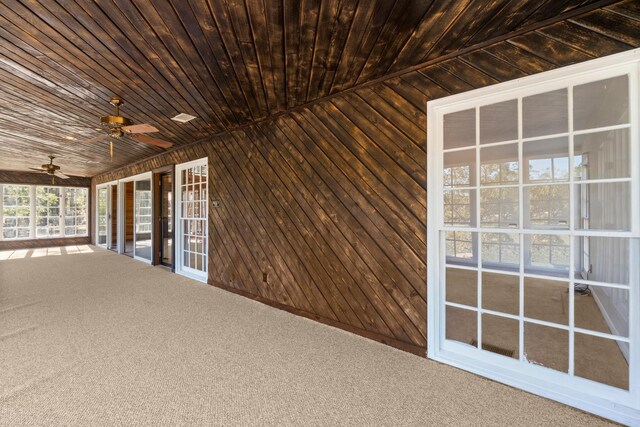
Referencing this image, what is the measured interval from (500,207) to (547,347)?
4659 millimetres

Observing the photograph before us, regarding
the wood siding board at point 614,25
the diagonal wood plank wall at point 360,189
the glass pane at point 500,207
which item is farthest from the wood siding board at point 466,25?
the glass pane at point 500,207

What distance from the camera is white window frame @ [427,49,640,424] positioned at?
A: 169 centimetres

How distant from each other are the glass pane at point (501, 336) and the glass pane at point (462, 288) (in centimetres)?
57

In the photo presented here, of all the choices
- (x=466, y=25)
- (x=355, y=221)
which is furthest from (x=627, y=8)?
(x=355, y=221)

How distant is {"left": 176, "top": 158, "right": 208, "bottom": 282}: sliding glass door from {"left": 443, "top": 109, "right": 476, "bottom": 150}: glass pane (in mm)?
4047

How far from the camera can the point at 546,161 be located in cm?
584

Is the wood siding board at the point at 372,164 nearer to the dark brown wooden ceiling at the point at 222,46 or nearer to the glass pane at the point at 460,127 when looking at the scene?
the dark brown wooden ceiling at the point at 222,46

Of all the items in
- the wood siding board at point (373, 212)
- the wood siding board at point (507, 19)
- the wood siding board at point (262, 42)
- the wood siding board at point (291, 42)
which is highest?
the wood siding board at point (291, 42)

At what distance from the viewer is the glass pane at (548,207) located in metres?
5.70

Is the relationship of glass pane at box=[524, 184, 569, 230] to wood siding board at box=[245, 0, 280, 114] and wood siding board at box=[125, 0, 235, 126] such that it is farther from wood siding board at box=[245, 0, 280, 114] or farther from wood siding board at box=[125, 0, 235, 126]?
wood siding board at box=[125, 0, 235, 126]

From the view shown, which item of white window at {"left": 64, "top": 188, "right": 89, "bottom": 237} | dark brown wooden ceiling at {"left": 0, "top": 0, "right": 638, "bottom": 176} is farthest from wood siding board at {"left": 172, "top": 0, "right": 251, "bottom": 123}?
white window at {"left": 64, "top": 188, "right": 89, "bottom": 237}

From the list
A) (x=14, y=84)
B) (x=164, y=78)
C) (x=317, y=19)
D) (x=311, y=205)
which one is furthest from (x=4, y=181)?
(x=317, y=19)

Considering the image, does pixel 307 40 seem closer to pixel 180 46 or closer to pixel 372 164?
pixel 180 46

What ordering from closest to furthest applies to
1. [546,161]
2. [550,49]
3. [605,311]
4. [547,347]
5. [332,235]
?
[550,49] → [547,347] → [332,235] → [605,311] → [546,161]
